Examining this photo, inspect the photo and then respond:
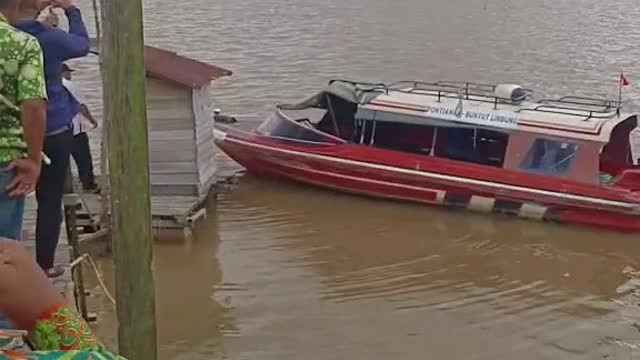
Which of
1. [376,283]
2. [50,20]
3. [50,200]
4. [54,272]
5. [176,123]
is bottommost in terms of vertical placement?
[376,283]

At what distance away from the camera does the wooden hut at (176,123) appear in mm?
11758

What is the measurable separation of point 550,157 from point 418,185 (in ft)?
5.62

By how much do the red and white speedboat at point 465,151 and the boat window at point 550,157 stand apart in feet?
0.04

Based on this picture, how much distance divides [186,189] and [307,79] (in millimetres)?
9706

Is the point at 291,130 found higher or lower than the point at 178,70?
lower

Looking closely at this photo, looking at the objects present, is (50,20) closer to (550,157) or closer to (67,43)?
(67,43)

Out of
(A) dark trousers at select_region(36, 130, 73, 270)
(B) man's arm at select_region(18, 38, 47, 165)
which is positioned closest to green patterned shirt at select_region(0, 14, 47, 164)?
(B) man's arm at select_region(18, 38, 47, 165)

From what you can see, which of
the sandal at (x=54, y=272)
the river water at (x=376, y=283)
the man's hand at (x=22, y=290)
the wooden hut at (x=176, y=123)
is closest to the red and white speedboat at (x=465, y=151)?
the river water at (x=376, y=283)

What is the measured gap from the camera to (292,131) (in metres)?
13.9

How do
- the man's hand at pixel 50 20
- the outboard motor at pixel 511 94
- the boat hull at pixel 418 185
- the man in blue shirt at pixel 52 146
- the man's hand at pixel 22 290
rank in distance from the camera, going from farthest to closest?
the outboard motor at pixel 511 94 → the boat hull at pixel 418 185 → the man's hand at pixel 50 20 → the man in blue shirt at pixel 52 146 → the man's hand at pixel 22 290

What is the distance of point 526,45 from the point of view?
25953mm

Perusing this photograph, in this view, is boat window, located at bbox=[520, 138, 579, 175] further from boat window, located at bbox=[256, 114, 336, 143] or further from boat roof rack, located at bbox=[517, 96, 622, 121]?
boat window, located at bbox=[256, 114, 336, 143]

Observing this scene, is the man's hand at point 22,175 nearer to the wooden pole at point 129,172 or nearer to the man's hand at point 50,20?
the wooden pole at point 129,172

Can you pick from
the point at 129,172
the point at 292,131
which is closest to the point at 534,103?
the point at 292,131
